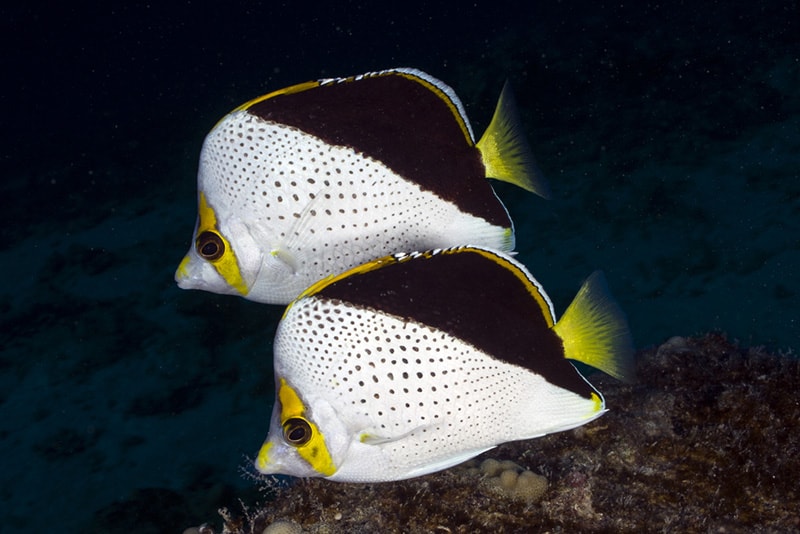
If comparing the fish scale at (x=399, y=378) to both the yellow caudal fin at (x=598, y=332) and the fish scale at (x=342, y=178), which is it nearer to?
the yellow caudal fin at (x=598, y=332)

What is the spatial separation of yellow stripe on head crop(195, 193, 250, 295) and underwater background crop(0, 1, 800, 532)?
423 cm

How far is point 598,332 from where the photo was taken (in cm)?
206

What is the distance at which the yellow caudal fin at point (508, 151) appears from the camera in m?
2.24

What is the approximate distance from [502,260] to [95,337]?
9.42m

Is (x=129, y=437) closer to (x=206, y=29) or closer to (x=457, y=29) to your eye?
(x=457, y=29)

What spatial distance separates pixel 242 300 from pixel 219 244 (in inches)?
317

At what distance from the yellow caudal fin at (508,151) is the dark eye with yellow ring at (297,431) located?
1.18 m

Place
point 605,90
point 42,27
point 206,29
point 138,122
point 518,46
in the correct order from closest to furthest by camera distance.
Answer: point 605,90 < point 518,46 < point 138,122 < point 42,27 < point 206,29

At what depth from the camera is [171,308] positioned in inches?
385

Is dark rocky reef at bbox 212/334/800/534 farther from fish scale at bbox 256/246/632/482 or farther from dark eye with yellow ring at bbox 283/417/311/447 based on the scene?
dark eye with yellow ring at bbox 283/417/311/447

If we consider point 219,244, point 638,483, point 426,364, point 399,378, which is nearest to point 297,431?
point 399,378

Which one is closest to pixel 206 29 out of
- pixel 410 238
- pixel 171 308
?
pixel 171 308

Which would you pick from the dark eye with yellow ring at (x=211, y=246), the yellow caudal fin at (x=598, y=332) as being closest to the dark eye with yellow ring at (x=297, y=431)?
the dark eye with yellow ring at (x=211, y=246)

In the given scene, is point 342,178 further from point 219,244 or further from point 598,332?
point 598,332
